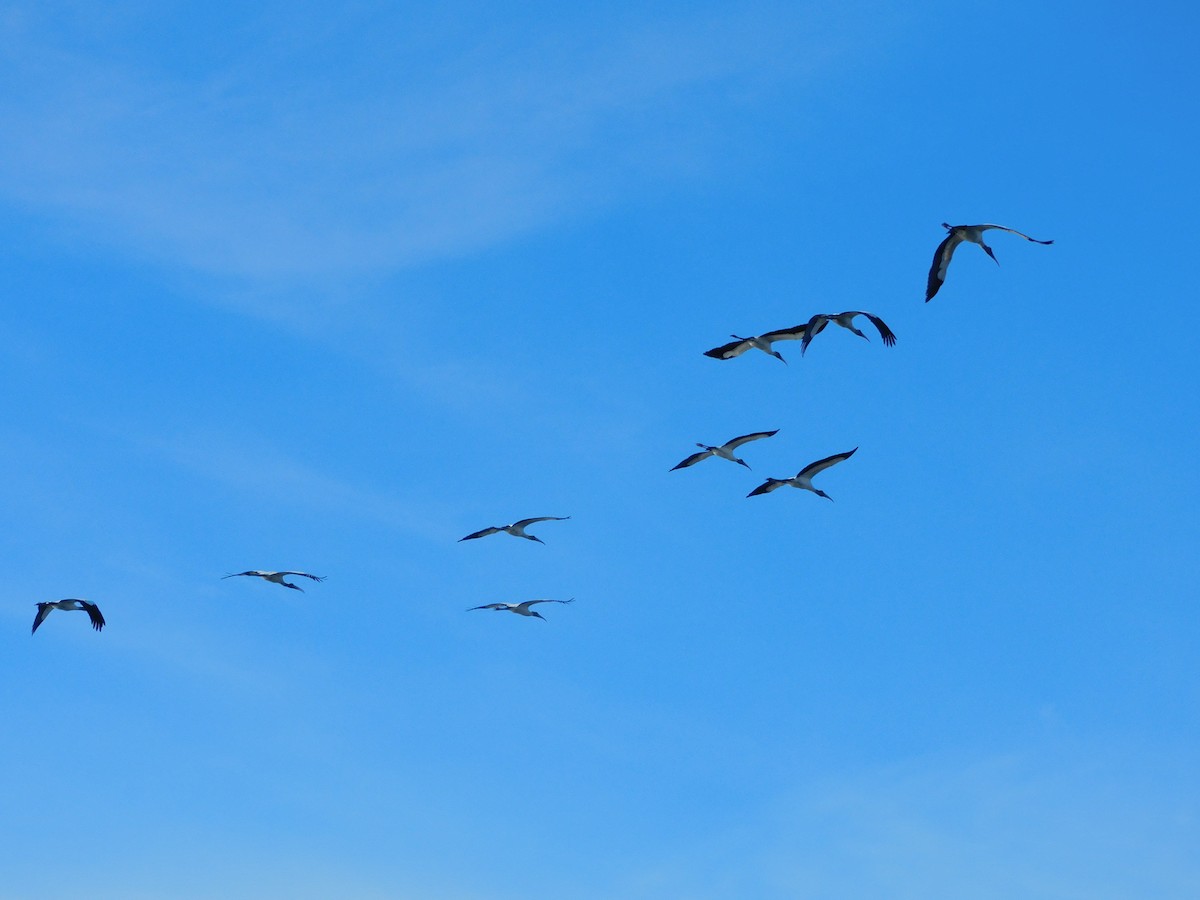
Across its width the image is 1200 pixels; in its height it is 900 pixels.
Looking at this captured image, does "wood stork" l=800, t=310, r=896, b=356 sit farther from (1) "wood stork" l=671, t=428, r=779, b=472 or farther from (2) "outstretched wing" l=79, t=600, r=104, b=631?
(2) "outstretched wing" l=79, t=600, r=104, b=631

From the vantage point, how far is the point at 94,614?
7725cm

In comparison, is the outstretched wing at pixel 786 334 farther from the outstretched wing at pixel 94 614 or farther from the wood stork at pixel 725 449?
the outstretched wing at pixel 94 614

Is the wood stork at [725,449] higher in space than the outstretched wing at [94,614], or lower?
higher

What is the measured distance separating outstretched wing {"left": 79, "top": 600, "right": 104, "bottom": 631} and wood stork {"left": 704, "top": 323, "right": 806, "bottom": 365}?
94.5ft

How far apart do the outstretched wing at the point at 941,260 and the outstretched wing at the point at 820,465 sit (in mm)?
8362

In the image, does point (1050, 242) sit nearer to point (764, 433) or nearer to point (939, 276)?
point (939, 276)

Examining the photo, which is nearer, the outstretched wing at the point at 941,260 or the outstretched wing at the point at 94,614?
the outstretched wing at the point at 941,260

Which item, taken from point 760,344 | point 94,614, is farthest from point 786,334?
point 94,614

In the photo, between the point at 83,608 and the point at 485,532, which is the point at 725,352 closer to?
the point at 485,532

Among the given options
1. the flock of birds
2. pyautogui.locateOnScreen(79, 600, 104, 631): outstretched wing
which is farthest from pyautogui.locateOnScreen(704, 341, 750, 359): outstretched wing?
pyautogui.locateOnScreen(79, 600, 104, 631): outstretched wing

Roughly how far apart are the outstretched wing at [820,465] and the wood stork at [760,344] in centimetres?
446

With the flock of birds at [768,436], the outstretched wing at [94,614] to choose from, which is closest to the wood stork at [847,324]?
the flock of birds at [768,436]

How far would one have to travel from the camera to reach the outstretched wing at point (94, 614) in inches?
3029

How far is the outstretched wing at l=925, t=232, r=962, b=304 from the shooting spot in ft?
216
